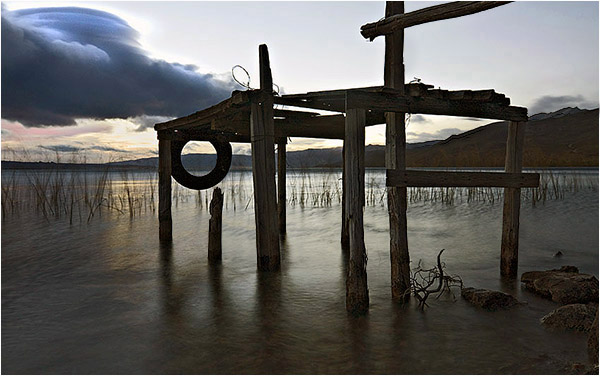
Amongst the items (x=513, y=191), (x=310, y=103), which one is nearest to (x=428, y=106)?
(x=310, y=103)

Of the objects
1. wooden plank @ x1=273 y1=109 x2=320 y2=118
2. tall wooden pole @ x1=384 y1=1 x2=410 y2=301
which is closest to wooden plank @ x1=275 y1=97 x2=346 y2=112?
wooden plank @ x1=273 y1=109 x2=320 y2=118

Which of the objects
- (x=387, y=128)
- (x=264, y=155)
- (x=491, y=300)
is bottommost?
(x=491, y=300)

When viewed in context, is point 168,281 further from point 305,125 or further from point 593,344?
point 593,344

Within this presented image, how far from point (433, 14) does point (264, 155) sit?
8.44ft

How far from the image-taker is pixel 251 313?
4500 mm

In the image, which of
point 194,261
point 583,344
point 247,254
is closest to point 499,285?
point 583,344

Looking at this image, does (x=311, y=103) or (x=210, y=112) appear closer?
(x=311, y=103)

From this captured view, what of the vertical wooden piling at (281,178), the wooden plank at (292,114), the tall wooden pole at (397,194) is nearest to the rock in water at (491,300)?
the tall wooden pole at (397,194)

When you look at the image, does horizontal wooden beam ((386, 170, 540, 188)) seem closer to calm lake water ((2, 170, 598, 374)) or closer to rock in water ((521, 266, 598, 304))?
rock in water ((521, 266, 598, 304))

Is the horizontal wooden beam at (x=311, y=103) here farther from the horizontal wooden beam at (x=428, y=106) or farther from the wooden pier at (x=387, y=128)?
the horizontal wooden beam at (x=428, y=106)

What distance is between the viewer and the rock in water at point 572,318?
385 cm

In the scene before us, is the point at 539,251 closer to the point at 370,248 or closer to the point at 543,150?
the point at 370,248

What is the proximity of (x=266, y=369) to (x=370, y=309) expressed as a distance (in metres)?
1.63

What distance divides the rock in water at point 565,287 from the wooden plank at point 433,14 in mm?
3133
